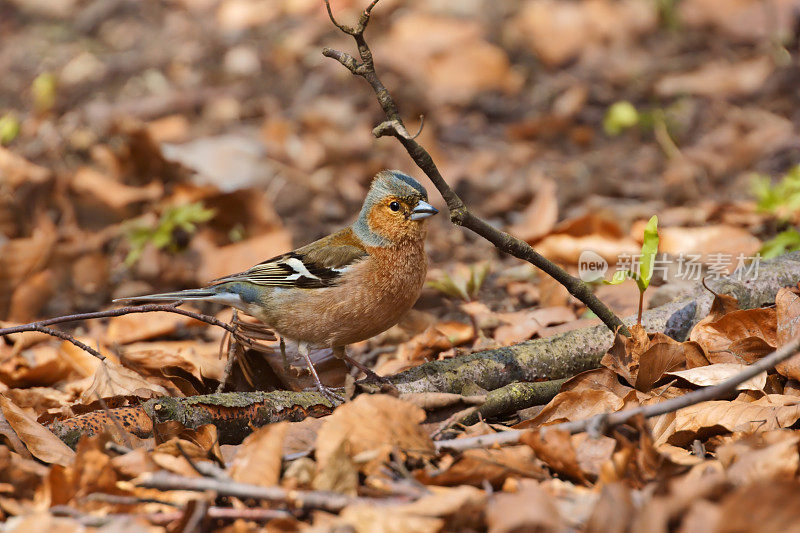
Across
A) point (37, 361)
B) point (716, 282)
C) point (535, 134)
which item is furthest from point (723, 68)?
point (37, 361)

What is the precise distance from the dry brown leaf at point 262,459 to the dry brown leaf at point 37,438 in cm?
68

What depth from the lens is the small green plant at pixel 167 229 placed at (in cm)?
616

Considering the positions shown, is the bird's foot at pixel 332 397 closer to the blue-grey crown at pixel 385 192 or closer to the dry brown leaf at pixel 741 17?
the blue-grey crown at pixel 385 192

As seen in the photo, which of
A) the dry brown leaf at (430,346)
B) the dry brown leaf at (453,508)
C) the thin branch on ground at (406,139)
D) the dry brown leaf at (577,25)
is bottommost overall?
the dry brown leaf at (430,346)

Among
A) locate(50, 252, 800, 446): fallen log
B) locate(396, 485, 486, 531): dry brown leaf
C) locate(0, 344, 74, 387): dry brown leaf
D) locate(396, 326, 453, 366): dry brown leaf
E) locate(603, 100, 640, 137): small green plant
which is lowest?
locate(0, 344, 74, 387): dry brown leaf

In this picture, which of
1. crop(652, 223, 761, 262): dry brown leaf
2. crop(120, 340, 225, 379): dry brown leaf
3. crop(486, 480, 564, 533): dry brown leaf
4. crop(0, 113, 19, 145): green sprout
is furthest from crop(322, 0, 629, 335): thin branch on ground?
crop(0, 113, 19, 145): green sprout

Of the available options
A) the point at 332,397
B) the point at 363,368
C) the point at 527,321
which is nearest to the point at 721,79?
the point at 527,321

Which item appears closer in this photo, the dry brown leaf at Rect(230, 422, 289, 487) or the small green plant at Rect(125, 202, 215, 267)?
the dry brown leaf at Rect(230, 422, 289, 487)

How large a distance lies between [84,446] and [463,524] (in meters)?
1.18

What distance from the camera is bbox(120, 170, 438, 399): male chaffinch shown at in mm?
4109

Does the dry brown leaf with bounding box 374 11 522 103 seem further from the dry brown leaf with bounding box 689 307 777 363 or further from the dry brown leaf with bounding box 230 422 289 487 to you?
the dry brown leaf with bounding box 230 422 289 487

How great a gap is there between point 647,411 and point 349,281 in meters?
2.07

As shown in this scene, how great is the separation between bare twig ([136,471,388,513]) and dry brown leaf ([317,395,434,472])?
22 cm

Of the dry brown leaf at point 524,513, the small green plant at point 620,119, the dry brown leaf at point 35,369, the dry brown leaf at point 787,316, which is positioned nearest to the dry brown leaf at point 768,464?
the dry brown leaf at point 524,513
